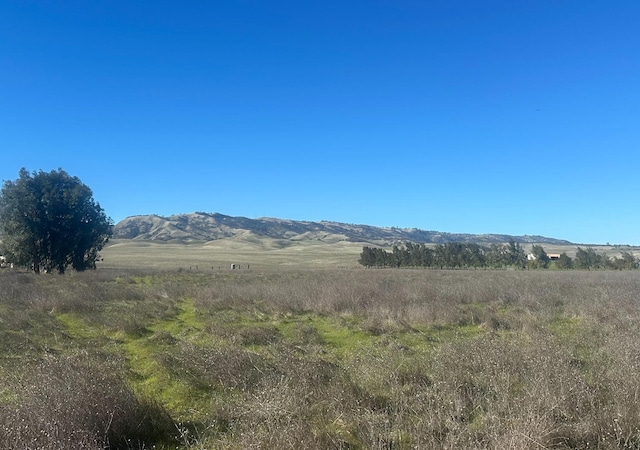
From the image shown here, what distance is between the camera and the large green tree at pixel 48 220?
128ft

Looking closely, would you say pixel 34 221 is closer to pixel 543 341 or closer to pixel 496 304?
pixel 496 304

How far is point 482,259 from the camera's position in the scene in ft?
263

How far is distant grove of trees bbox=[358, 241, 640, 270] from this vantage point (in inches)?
2948

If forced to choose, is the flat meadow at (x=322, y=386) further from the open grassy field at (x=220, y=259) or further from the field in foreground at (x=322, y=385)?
the open grassy field at (x=220, y=259)

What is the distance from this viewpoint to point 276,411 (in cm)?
530

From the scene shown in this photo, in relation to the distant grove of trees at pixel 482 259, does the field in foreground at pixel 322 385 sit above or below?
below

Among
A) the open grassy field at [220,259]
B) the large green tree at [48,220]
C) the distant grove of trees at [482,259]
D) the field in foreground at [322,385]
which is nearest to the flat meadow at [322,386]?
the field in foreground at [322,385]

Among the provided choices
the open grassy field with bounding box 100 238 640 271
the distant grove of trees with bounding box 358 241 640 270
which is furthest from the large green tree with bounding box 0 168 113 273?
the distant grove of trees with bounding box 358 241 640 270

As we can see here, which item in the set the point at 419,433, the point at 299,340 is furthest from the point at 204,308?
the point at 419,433

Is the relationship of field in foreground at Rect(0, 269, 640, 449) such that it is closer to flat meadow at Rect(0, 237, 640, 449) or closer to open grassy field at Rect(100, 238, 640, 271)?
flat meadow at Rect(0, 237, 640, 449)

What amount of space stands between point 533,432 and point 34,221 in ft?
145

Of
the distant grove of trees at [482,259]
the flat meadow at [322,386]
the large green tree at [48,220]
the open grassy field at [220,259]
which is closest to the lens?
the flat meadow at [322,386]

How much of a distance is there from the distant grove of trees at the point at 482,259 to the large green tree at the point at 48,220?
167 ft

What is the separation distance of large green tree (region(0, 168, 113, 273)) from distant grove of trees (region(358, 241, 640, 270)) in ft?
167
